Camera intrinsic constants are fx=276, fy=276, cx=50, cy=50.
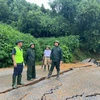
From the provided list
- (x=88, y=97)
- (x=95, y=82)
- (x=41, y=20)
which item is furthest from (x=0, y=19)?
(x=88, y=97)

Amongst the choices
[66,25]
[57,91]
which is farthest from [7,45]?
[66,25]

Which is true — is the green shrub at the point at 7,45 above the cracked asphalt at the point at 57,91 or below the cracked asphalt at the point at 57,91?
above

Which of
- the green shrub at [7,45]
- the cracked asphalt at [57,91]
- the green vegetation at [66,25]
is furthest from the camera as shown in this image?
the green vegetation at [66,25]

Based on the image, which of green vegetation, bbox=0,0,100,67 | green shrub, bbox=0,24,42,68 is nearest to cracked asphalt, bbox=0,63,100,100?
green shrub, bbox=0,24,42,68

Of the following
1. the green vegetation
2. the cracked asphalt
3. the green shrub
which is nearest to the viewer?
the cracked asphalt

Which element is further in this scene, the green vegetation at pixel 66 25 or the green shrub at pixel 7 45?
the green vegetation at pixel 66 25

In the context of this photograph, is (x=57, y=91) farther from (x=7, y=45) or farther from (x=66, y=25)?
(x=66, y=25)

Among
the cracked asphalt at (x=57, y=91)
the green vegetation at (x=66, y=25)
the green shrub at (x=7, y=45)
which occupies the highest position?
the green vegetation at (x=66, y=25)

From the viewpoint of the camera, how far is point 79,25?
3409 cm

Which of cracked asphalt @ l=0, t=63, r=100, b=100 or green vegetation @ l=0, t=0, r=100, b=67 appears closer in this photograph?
cracked asphalt @ l=0, t=63, r=100, b=100

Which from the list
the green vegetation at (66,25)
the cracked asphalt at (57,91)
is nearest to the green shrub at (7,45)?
the green vegetation at (66,25)

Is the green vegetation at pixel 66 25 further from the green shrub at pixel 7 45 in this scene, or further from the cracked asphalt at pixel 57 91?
the cracked asphalt at pixel 57 91

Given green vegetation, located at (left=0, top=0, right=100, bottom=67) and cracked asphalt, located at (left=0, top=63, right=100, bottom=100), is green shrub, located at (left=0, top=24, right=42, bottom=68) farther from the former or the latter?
cracked asphalt, located at (left=0, top=63, right=100, bottom=100)

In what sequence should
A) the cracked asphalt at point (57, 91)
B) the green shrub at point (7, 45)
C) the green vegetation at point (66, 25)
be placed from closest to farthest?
the cracked asphalt at point (57, 91)
the green shrub at point (7, 45)
the green vegetation at point (66, 25)
